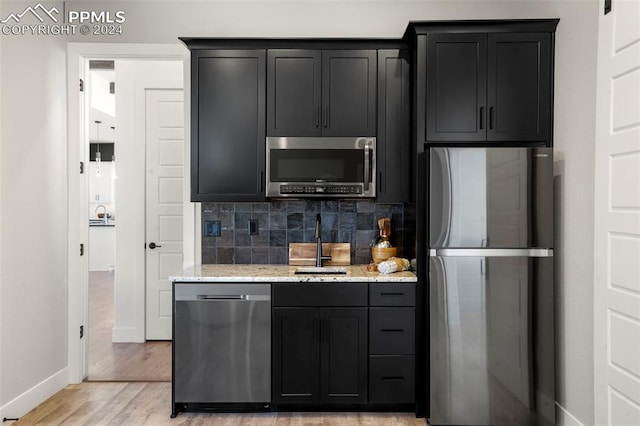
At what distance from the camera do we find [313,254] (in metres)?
3.48

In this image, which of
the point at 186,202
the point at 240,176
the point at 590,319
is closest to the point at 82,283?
the point at 186,202

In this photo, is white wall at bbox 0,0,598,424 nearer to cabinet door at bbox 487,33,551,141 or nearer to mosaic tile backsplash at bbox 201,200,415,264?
cabinet door at bbox 487,33,551,141

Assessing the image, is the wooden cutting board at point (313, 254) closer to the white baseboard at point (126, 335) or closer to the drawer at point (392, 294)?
Result: the drawer at point (392, 294)

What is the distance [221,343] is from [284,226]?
3.28 ft

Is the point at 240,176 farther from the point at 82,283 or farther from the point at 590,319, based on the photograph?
the point at 590,319

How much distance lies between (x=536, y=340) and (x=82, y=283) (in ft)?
10.2

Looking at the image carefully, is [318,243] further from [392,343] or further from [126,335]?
[126,335]

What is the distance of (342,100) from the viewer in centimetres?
319

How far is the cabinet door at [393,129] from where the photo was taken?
125 inches

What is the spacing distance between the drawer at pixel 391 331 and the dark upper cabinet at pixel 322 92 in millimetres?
1181

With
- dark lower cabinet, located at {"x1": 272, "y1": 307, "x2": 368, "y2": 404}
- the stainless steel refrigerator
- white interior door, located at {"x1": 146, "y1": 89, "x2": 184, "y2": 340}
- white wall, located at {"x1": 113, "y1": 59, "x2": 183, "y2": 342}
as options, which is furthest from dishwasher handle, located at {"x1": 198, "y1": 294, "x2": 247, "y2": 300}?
white wall, located at {"x1": 113, "y1": 59, "x2": 183, "y2": 342}

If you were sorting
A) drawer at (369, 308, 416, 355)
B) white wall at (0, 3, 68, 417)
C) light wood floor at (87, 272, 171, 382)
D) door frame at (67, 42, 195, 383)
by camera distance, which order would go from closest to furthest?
1. white wall at (0, 3, 68, 417)
2. drawer at (369, 308, 416, 355)
3. door frame at (67, 42, 195, 383)
4. light wood floor at (87, 272, 171, 382)

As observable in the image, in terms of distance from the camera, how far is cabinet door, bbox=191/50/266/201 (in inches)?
126

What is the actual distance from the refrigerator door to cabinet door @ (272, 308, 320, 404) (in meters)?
0.97
